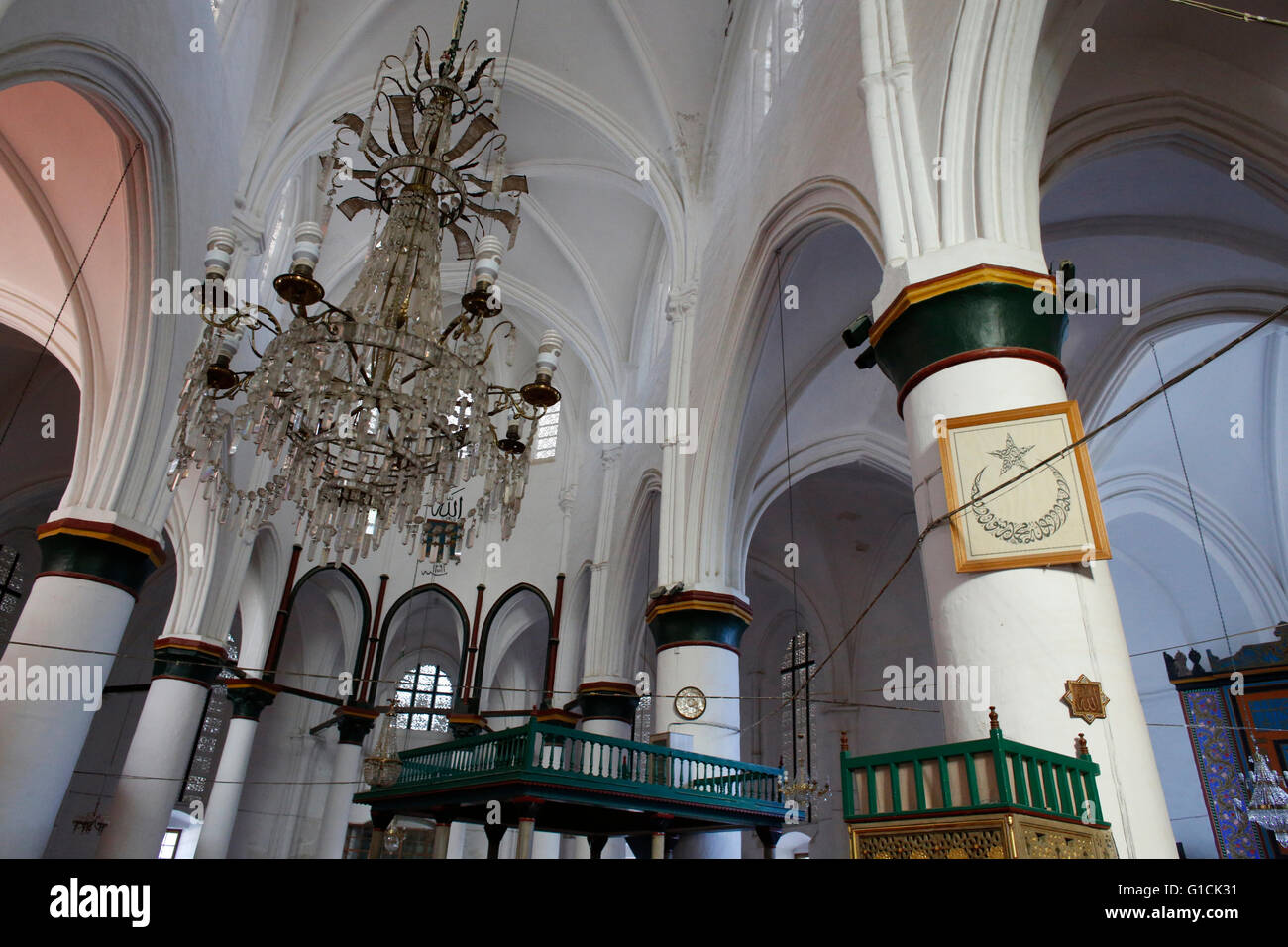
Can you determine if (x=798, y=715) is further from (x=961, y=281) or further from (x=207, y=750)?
(x=961, y=281)

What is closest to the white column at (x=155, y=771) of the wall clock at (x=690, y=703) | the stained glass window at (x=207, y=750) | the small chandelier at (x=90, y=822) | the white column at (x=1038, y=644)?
the small chandelier at (x=90, y=822)

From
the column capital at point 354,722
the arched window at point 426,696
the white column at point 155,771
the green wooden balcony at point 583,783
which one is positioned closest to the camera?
the green wooden balcony at point 583,783

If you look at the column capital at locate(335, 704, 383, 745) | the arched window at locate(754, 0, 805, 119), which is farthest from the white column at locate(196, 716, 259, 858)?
the arched window at locate(754, 0, 805, 119)

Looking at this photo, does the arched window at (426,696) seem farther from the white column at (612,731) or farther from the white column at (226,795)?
the white column at (612,731)

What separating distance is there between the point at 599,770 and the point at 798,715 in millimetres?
10060

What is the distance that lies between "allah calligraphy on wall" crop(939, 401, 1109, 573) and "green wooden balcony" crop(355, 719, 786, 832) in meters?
3.83

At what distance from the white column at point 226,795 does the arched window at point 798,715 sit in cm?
941

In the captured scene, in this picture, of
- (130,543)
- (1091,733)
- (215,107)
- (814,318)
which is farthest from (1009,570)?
(215,107)

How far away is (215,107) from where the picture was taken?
857cm

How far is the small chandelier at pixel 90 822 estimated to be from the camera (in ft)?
45.8

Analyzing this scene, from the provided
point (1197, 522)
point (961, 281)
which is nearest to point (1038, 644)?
point (961, 281)

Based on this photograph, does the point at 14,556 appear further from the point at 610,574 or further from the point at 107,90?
the point at 107,90
